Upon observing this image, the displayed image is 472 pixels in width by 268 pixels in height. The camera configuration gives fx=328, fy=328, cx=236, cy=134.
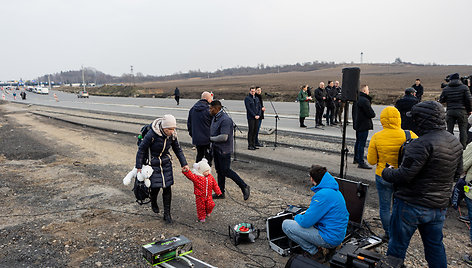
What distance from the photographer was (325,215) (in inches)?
153

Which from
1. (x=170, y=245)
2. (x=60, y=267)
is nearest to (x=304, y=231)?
(x=170, y=245)

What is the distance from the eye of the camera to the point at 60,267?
13.9 ft

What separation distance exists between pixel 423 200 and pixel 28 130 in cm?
1900

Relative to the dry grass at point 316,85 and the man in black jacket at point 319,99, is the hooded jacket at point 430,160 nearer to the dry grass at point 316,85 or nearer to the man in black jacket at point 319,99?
the man in black jacket at point 319,99

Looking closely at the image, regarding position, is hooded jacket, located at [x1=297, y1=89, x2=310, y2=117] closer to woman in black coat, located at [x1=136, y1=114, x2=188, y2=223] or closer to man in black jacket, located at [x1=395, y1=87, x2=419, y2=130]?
man in black jacket, located at [x1=395, y1=87, x2=419, y2=130]

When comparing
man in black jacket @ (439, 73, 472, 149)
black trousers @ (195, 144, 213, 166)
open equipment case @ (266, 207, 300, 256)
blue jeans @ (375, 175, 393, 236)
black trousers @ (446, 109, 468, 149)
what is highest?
man in black jacket @ (439, 73, 472, 149)

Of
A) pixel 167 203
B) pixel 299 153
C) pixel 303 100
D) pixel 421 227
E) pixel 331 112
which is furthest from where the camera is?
pixel 331 112

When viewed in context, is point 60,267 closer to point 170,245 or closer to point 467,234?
point 170,245

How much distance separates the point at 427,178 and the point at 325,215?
3.82 ft

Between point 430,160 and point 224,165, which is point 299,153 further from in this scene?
point 430,160

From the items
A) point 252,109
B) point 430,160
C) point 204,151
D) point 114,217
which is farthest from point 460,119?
point 114,217

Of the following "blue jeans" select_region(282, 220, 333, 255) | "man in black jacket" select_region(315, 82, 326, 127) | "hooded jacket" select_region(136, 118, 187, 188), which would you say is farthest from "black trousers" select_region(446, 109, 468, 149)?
"hooded jacket" select_region(136, 118, 187, 188)

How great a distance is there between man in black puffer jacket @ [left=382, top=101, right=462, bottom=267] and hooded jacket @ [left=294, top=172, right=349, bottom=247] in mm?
586

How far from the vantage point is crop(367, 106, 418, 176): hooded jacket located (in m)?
4.39
